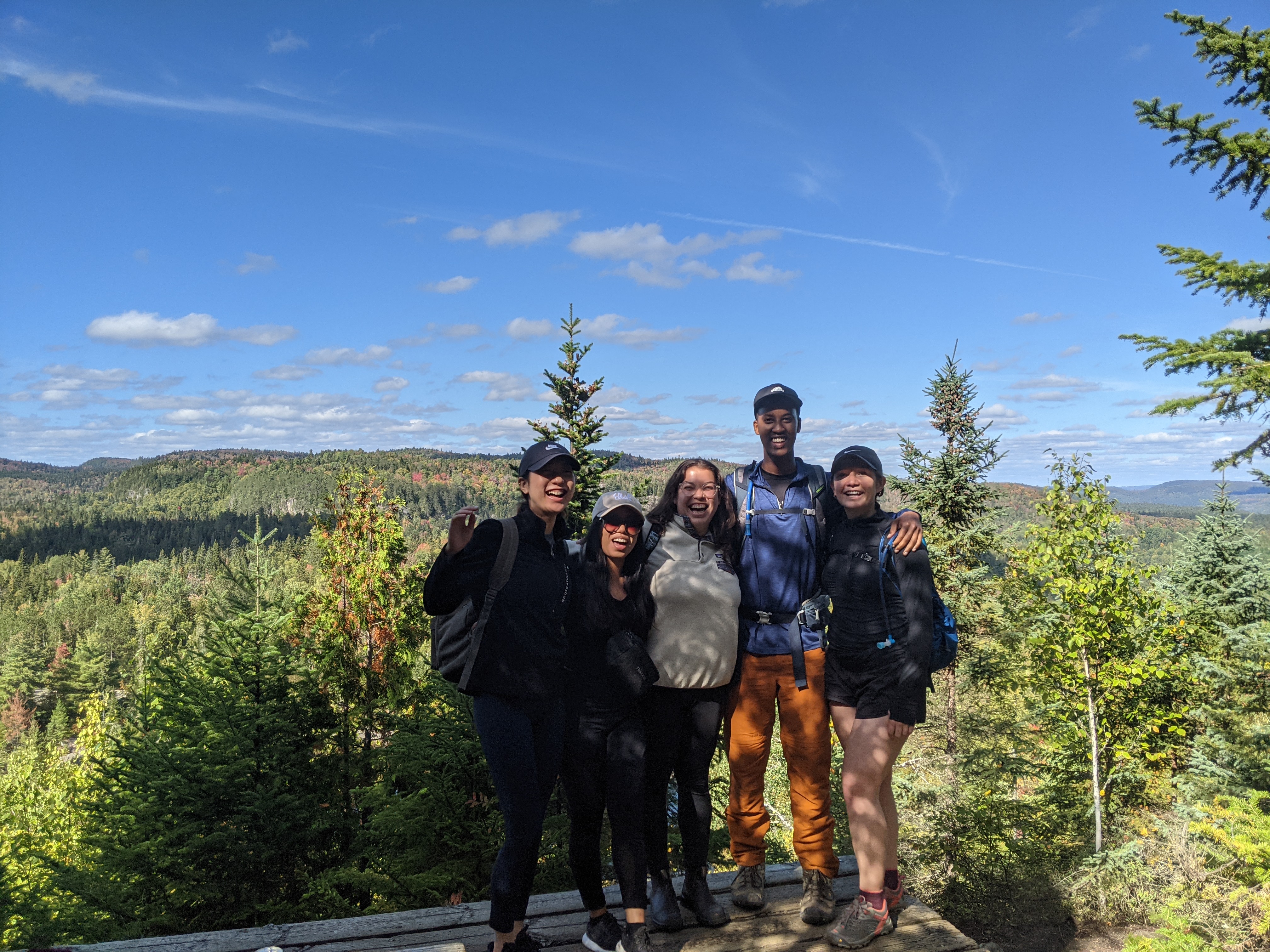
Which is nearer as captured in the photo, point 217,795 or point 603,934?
point 603,934

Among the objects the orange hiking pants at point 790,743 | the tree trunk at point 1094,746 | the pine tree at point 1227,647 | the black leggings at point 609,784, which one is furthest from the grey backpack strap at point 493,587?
the tree trunk at point 1094,746

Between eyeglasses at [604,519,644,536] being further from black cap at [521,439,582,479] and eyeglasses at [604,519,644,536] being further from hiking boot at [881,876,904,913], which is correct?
hiking boot at [881,876,904,913]

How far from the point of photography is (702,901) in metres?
3.55

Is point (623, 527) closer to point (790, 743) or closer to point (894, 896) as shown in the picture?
point (790, 743)

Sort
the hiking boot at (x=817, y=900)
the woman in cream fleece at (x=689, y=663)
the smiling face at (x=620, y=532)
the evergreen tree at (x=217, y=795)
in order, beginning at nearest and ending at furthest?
the smiling face at (x=620, y=532), the woman in cream fleece at (x=689, y=663), the hiking boot at (x=817, y=900), the evergreen tree at (x=217, y=795)

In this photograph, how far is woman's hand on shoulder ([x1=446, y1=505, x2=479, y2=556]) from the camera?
2.98m

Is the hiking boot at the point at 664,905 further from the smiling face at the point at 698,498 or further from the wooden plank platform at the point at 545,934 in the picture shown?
the smiling face at the point at 698,498

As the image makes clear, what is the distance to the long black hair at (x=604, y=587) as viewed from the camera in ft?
10.6

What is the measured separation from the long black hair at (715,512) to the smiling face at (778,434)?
0.35 metres

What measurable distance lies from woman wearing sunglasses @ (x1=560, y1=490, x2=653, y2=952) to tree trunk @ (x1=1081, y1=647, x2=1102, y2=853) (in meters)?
11.2

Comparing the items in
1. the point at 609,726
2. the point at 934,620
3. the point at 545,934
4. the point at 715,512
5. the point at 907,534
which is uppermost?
the point at 715,512

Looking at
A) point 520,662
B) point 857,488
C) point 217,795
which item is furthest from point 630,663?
point 217,795

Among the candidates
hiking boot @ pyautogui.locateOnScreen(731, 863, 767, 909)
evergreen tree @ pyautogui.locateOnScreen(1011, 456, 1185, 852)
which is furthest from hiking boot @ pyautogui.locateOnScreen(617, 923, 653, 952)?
evergreen tree @ pyautogui.locateOnScreen(1011, 456, 1185, 852)

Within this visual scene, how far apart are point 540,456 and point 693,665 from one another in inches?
50.4
